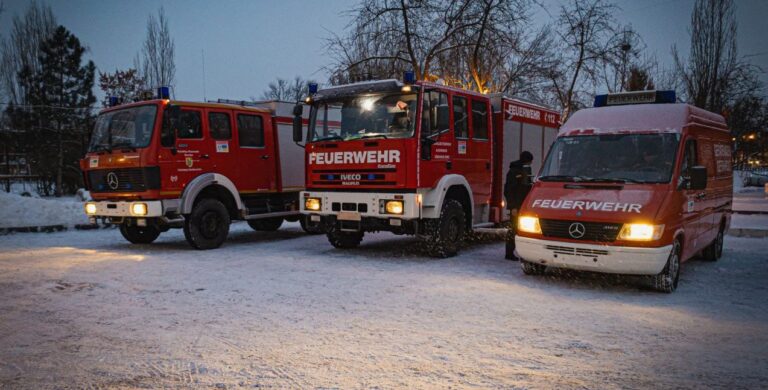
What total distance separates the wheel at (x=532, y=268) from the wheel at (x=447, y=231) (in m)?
1.83

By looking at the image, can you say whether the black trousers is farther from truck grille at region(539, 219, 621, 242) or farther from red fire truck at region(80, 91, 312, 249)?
red fire truck at region(80, 91, 312, 249)

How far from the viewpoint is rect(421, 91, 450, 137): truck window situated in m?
9.49

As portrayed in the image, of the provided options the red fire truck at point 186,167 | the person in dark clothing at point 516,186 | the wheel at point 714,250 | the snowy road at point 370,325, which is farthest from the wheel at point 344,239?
the wheel at point 714,250

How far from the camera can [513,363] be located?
15.6 ft

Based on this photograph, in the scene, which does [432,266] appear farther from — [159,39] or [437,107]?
[159,39]

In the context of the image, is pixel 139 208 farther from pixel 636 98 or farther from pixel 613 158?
pixel 636 98

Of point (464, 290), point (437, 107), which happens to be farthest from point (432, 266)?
point (437, 107)

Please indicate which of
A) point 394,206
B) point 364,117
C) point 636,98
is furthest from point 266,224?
point 636,98

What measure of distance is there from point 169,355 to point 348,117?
5936 millimetres

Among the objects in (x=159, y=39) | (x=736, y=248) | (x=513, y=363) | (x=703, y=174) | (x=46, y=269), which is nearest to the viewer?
(x=513, y=363)

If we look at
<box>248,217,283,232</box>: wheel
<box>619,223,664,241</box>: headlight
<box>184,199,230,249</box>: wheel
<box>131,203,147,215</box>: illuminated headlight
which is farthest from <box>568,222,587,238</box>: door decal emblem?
<box>248,217,283,232</box>: wheel

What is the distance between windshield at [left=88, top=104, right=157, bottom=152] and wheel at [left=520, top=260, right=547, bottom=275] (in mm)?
6971

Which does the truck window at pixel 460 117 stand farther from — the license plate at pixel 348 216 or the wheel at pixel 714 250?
the wheel at pixel 714 250

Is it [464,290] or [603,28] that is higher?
[603,28]
